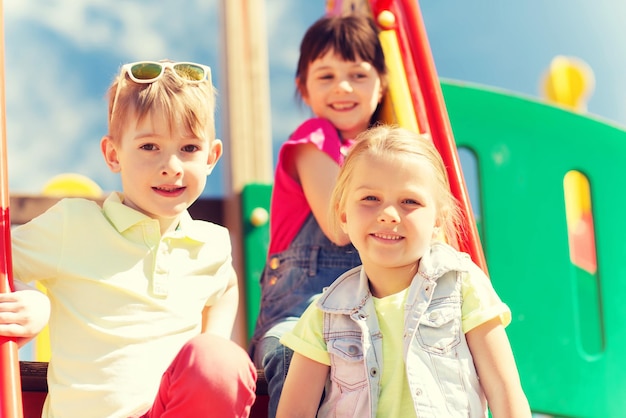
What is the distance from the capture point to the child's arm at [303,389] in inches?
50.7

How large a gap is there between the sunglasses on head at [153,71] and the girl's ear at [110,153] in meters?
0.05

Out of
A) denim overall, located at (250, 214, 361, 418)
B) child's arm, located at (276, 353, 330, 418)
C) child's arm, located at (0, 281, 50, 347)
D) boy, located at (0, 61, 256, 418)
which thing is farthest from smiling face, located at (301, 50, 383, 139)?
child's arm, located at (0, 281, 50, 347)

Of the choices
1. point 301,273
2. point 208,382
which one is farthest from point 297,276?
point 208,382

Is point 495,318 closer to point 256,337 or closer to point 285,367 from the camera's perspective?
point 285,367

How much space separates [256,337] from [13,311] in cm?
73

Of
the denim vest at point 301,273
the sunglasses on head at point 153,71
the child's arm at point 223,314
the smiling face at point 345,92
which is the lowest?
the child's arm at point 223,314

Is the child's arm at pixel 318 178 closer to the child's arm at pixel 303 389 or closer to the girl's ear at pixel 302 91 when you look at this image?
the girl's ear at pixel 302 91

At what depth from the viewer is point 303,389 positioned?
130cm

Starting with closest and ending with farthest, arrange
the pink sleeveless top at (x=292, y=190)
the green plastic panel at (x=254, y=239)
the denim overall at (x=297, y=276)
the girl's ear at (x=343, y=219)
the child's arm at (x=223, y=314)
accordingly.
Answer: the girl's ear at (x=343, y=219), the child's arm at (x=223, y=314), the denim overall at (x=297, y=276), the pink sleeveless top at (x=292, y=190), the green plastic panel at (x=254, y=239)

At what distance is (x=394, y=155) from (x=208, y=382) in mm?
514

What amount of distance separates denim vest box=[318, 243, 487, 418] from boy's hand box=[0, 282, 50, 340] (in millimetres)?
461

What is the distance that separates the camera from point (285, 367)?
4.99 feet

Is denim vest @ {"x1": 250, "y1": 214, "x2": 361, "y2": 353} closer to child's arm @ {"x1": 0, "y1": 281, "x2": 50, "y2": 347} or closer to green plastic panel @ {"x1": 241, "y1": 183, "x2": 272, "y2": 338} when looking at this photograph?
child's arm @ {"x1": 0, "y1": 281, "x2": 50, "y2": 347}

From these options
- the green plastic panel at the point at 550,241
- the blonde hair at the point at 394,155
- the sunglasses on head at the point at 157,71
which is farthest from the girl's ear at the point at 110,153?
the green plastic panel at the point at 550,241
